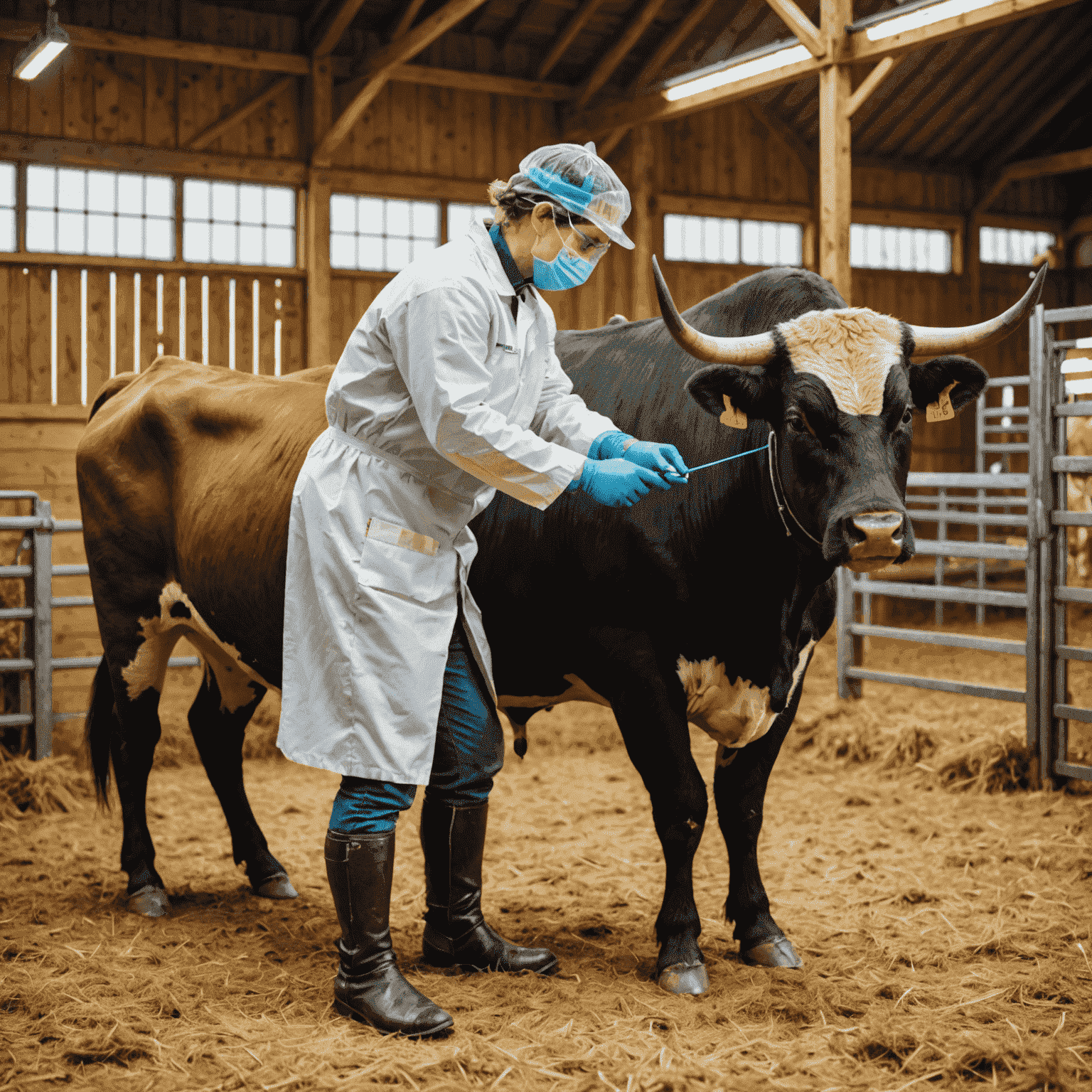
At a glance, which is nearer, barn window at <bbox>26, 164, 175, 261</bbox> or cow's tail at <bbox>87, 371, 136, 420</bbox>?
cow's tail at <bbox>87, 371, 136, 420</bbox>

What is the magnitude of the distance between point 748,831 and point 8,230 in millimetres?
9103

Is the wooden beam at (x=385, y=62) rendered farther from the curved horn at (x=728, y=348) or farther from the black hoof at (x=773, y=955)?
the black hoof at (x=773, y=955)

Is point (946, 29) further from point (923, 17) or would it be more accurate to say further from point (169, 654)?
point (169, 654)

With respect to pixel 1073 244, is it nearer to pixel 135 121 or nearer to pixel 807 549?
pixel 135 121

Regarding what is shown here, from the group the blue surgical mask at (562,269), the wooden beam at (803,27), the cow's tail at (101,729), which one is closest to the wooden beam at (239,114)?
the wooden beam at (803,27)

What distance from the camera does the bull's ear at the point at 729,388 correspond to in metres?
2.85

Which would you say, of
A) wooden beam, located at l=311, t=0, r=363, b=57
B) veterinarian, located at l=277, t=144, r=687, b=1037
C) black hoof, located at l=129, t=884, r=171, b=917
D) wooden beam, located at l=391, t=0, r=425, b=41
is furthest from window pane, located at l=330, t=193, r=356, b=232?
veterinarian, located at l=277, t=144, r=687, b=1037

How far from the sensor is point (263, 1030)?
2.80 meters

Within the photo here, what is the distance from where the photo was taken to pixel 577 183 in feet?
9.09

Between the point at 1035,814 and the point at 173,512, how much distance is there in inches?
144

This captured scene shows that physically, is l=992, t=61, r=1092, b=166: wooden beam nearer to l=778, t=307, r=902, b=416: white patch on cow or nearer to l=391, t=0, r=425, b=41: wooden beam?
l=391, t=0, r=425, b=41: wooden beam

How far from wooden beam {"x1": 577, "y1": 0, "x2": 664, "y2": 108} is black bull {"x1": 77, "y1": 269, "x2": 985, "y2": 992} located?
28.9 feet

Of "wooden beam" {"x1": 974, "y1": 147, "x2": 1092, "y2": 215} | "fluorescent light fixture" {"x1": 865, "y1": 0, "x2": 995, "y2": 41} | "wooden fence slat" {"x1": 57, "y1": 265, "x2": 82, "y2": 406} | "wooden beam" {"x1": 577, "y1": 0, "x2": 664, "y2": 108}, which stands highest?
"wooden beam" {"x1": 577, "y1": 0, "x2": 664, "y2": 108}

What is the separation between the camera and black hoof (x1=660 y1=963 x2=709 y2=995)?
9.95 ft
